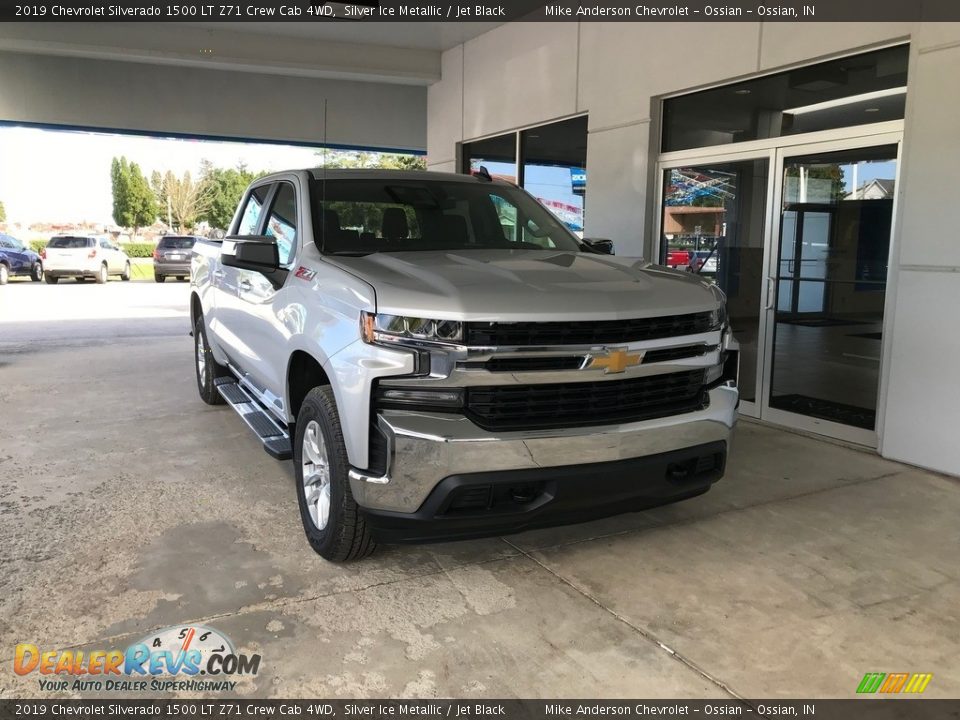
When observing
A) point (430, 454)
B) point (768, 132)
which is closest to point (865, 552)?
point (430, 454)

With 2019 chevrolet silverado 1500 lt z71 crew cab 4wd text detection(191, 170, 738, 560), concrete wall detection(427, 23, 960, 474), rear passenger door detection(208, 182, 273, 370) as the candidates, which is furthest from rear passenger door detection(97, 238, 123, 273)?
2019 chevrolet silverado 1500 lt z71 crew cab 4wd text detection(191, 170, 738, 560)

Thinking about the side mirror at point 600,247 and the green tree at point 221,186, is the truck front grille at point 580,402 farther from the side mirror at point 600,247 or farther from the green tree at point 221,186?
the green tree at point 221,186

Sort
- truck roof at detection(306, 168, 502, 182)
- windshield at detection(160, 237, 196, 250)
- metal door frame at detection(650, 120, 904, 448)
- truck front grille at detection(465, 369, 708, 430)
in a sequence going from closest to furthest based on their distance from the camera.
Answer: truck front grille at detection(465, 369, 708, 430)
truck roof at detection(306, 168, 502, 182)
metal door frame at detection(650, 120, 904, 448)
windshield at detection(160, 237, 196, 250)

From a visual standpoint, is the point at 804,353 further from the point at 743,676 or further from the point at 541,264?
the point at 743,676

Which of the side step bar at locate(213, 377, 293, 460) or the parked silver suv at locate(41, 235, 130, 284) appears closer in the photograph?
the side step bar at locate(213, 377, 293, 460)

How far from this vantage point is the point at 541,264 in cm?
362

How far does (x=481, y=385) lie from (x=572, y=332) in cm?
43

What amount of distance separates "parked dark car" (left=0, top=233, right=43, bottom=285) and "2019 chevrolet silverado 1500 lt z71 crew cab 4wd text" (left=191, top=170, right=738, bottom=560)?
22.7 m

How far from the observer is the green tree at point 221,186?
165 feet

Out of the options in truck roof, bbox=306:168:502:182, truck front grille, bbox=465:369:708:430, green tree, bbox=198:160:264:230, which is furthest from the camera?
green tree, bbox=198:160:264:230

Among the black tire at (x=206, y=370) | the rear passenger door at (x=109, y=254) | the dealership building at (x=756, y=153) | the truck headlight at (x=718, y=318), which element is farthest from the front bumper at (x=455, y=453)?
the rear passenger door at (x=109, y=254)

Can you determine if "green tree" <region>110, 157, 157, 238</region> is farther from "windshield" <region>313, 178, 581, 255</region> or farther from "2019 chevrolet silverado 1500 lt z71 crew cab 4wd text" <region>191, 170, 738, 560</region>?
"2019 chevrolet silverado 1500 lt z71 crew cab 4wd text" <region>191, 170, 738, 560</region>

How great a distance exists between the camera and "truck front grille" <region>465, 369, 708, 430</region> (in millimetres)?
2949

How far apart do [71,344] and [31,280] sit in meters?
17.1
